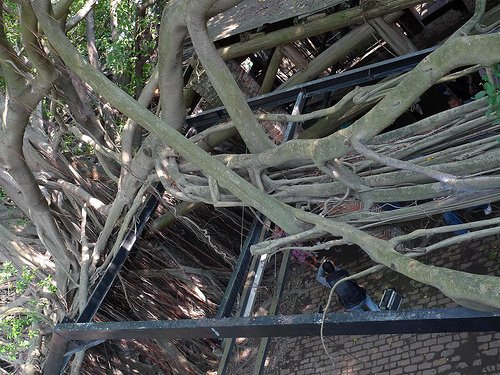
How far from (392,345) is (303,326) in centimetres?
319

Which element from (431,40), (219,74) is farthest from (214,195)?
(431,40)

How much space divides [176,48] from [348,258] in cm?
354

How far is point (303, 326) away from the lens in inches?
131

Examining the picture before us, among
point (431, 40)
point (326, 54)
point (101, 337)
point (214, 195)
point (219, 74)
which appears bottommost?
point (101, 337)

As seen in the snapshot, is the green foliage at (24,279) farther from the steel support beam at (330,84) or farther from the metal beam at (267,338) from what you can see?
the metal beam at (267,338)

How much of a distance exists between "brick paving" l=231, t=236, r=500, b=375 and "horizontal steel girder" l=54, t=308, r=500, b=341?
270cm

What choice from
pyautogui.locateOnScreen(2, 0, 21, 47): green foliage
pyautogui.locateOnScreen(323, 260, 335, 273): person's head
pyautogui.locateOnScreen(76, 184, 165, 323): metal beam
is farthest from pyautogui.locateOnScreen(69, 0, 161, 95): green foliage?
pyautogui.locateOnScreen(323, 260, 335, 273): person's head

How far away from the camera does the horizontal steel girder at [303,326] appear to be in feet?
9.19

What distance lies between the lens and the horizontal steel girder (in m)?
2.80

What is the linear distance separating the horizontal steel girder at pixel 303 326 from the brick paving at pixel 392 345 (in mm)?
2700

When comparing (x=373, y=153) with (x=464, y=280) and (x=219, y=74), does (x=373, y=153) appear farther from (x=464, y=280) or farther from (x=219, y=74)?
(x=219, y=74)

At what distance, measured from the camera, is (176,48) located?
172 inches

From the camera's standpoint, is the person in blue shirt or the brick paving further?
the person in blue shirt

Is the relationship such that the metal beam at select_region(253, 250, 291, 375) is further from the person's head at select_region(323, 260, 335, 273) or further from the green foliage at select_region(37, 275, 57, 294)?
the green foliage at select_region(37, 275, 57, 294)
